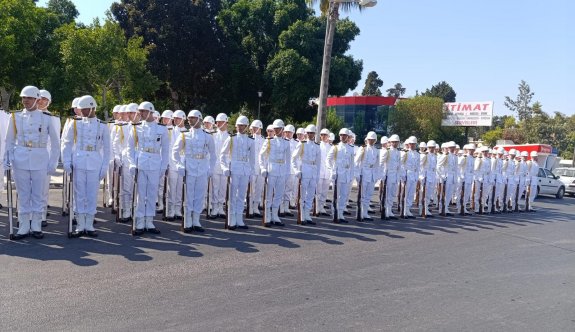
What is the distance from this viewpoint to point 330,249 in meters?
8.64

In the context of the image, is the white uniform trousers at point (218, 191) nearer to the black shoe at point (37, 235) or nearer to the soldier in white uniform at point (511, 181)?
the black shoe at point (37, 235)

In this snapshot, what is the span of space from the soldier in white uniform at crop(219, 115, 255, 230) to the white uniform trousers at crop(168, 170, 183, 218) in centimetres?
110

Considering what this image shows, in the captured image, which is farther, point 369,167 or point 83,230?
point 369,167

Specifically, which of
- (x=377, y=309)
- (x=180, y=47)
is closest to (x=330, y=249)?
(x=377, y=309)

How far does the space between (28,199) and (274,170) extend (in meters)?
4.75

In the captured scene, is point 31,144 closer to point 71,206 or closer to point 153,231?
point 71,206

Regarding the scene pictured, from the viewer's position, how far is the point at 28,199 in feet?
26.5

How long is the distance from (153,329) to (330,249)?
450cm

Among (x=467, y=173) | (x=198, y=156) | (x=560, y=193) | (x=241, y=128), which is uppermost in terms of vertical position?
(x=241, y=128)

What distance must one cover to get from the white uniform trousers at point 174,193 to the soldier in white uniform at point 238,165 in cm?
110

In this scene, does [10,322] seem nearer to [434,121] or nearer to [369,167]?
[369,167]

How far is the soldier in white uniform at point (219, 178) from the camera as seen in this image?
11195 mm

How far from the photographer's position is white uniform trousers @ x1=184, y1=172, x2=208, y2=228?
9312mm

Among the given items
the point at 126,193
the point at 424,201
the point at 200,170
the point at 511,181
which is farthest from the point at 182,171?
the point at 511,181
